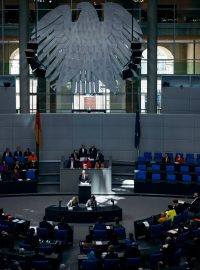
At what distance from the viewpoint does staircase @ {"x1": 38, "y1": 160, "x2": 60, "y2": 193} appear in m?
30.1

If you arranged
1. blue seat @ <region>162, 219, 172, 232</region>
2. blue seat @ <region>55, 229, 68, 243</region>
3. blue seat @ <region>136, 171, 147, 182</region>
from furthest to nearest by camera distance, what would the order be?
blue seat @ <region>136, 171, 147, 182</region> → blue seat @ <region>162, 219, 172, 232</region> → blue seat @ <region>55, 229, 68, 243</region>

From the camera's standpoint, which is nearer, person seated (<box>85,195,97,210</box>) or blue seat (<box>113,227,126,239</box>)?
blue seat (<box>113,227,126,239</box>)

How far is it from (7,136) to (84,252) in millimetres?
14157

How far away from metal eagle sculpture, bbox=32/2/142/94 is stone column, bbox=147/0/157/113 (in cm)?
127

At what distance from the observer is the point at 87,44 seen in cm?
3256

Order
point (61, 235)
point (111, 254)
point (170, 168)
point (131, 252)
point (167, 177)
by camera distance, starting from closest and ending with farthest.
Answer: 1. point (111, 254)
2. point (131, 252)
3. point (61, 235)
4. point (167, 177)
5. point (170, 168)

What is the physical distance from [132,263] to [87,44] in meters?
15.7

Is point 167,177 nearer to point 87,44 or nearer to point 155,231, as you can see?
point 87,44

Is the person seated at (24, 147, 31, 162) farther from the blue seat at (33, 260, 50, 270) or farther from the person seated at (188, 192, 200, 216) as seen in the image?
the blue seat at (33, 260, 50, 270)

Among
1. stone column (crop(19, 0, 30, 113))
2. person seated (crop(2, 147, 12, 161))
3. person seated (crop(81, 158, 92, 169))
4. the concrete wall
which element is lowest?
person seated (crop(81, 158, 92, 169))

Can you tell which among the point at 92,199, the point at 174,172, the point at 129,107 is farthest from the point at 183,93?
the point at 92,199

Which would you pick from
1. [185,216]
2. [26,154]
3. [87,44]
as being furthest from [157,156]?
[185,216]

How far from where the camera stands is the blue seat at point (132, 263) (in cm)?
1859

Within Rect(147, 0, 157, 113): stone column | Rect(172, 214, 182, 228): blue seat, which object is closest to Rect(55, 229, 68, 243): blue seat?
Rect(172, 214, 182, 228): blue seat
